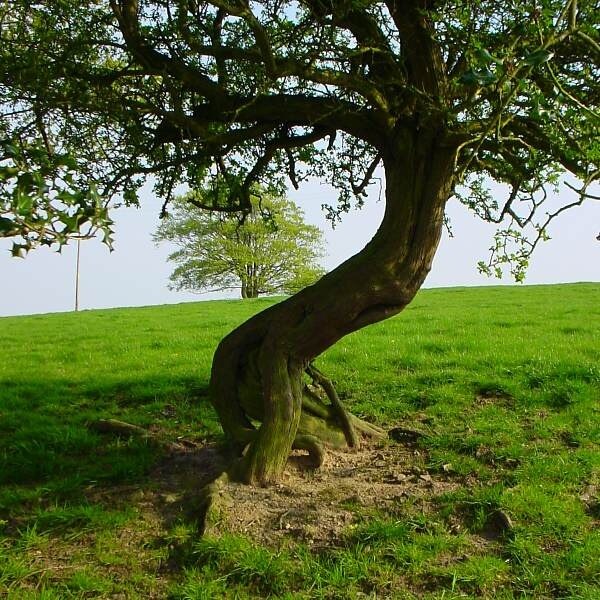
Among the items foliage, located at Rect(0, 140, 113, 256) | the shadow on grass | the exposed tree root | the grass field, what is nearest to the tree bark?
the exposed tree root

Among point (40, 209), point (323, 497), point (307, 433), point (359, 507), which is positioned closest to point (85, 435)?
point (307, 433)

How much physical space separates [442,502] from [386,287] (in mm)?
2214

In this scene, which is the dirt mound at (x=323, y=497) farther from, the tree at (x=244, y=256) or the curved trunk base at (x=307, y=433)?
the tree at (x=244, y=256)

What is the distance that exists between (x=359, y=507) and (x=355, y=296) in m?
2.10

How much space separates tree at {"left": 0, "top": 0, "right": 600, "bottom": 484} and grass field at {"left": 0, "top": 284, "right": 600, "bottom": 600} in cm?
128

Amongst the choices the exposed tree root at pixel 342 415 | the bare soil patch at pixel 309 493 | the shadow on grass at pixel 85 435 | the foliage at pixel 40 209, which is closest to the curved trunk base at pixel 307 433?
the exposed tree root at pixel 342 415

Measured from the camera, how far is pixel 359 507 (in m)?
6.14

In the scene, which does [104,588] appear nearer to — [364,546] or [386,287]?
[364,546]

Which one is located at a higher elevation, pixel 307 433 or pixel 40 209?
pixel 40 209

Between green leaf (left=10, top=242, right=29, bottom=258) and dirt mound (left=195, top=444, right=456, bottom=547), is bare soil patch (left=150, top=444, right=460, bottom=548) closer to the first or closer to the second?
dirt mound (left=195, top=444, right=456, bottom=547)

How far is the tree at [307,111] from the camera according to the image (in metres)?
6.27

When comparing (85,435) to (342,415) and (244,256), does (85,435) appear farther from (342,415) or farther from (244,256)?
(244,256)

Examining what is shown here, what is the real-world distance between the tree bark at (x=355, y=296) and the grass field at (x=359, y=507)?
121 centimetres

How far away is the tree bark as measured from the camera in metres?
6.57
